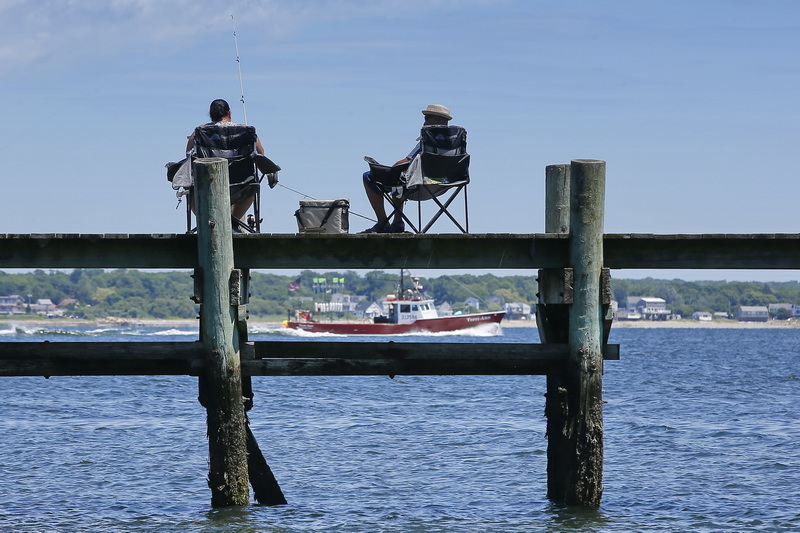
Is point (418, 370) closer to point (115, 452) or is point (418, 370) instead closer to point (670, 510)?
point (670, 510)

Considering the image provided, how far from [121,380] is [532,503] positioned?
2421 cm

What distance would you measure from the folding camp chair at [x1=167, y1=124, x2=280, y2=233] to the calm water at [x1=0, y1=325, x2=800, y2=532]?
2.62m

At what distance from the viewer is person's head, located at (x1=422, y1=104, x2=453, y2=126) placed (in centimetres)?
1011

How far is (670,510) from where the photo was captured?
10047 millimetres

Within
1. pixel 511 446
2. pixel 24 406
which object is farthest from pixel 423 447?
pixel 24 406

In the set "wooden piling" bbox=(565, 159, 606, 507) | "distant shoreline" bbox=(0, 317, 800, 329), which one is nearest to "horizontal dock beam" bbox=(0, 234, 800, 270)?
"wooden piling" bbox=(565, 159, 606, 507)

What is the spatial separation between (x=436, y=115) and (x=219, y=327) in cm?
315

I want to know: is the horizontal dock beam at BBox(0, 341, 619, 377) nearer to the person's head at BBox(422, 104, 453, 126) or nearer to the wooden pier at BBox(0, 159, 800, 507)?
the wooden pier at BBox(0, 159, 800, 507)

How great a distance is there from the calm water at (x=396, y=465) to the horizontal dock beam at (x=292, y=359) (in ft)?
3.90

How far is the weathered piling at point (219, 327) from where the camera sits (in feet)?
26.6

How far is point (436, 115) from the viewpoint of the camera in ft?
33.2

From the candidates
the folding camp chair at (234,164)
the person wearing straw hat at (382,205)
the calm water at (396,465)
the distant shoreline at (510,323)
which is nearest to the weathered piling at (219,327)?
the calm water at (396,465)

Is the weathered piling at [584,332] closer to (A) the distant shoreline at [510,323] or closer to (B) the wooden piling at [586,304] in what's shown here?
(B) the wooden piling at [586,304]

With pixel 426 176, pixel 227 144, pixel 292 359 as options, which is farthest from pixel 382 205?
pixel 292 359
